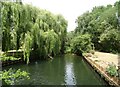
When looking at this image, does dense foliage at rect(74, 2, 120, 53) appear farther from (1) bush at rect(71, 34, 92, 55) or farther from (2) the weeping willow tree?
(2) the weeping willow tree

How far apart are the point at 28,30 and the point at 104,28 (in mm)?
21583

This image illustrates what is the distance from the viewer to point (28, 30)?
27.4 m

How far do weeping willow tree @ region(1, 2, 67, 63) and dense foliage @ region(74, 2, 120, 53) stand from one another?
11244 mm

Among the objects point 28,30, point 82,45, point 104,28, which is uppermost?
point 104,28

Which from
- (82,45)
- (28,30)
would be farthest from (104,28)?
(28,30)

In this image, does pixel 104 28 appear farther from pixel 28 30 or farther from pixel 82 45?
pixel 28 30

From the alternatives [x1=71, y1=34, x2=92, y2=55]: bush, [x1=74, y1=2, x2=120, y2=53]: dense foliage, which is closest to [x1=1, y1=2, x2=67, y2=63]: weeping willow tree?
[x1=71, y1=34, x2=92, y2=55]: bush

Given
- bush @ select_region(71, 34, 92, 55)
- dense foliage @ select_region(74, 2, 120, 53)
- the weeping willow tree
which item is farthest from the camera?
bush @ select_region(71, 34, 92, 55)

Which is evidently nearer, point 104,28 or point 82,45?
point 82,45

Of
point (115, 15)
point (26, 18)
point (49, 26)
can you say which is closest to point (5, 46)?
point (26, 18)

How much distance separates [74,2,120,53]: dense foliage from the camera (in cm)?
4089

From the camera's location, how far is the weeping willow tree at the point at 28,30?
2300 centimetres

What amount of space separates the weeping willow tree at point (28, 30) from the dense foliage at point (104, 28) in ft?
36.9

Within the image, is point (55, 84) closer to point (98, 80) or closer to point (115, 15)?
point (98, 80)
